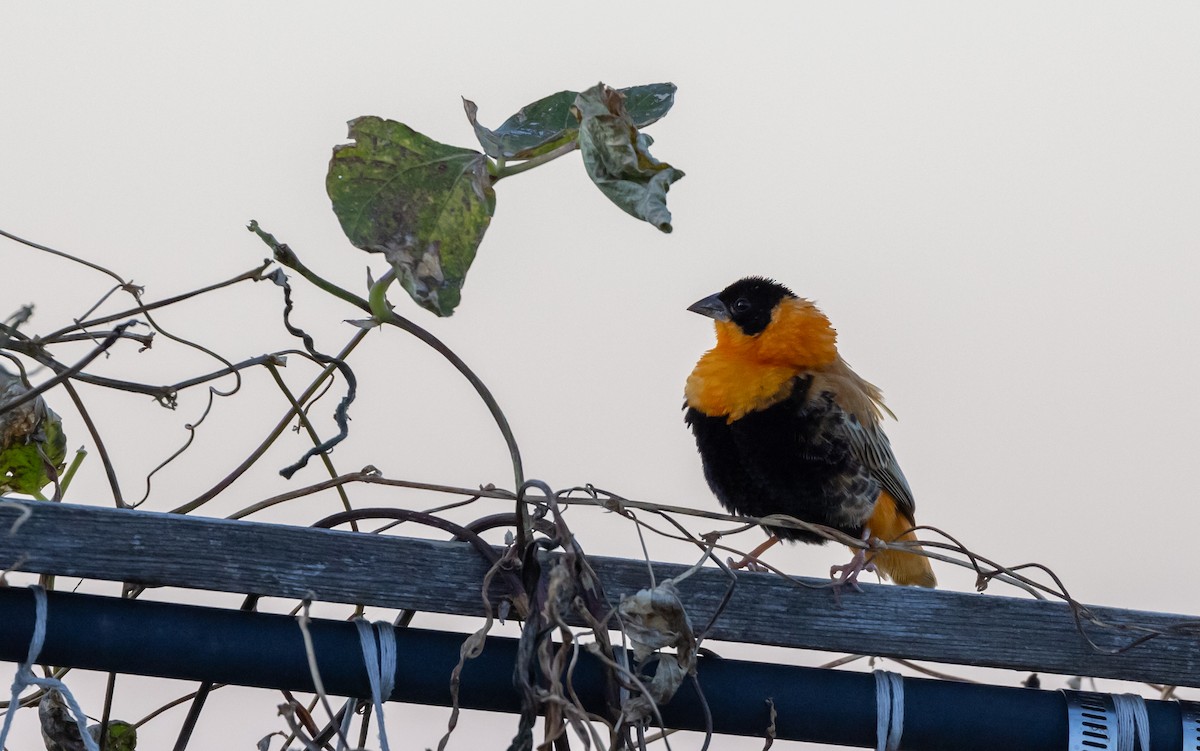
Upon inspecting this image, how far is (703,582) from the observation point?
152cm

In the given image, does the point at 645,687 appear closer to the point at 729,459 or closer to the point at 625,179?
the point at 625,179

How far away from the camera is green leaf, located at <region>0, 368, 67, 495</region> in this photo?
172 cm

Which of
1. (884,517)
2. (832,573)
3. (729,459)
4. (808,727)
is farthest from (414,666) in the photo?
(884,517)

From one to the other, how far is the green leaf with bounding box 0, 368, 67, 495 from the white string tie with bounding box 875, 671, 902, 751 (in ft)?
3.68

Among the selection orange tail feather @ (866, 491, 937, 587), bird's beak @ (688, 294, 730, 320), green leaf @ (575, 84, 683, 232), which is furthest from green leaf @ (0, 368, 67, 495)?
orange tail feather @ (866, 491, 937, 587)

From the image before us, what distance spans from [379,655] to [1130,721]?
3.04ft

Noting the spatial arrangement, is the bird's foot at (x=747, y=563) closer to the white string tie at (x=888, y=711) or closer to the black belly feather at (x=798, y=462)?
the white string tie at (x=888, y=711)

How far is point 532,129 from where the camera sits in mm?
1850

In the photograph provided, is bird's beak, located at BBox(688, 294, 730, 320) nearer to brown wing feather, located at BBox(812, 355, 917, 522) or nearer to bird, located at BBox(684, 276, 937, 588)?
bird, located at BBox(684, 276, 937, 588)

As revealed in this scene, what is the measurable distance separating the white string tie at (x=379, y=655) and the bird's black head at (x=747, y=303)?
2.02 meters

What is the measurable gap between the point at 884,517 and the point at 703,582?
6.11 feet

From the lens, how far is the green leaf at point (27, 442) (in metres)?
1.72

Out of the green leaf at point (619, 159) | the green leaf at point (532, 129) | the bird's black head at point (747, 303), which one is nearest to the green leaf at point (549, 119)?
the green leaf at point (532, 129)

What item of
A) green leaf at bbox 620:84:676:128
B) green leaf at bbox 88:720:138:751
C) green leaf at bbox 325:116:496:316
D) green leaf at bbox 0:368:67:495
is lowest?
green leaf at bbox 88:720:138:751
